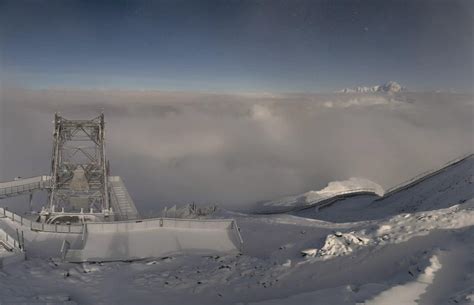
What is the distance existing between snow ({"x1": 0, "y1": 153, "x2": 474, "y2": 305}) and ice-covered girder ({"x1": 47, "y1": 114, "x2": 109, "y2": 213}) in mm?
9012

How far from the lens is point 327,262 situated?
57.4 feet

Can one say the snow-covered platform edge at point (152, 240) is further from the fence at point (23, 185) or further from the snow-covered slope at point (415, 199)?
the snow-covered slope at point (415, 199)

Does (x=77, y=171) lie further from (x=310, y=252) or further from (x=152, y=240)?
(x=310, y=252)

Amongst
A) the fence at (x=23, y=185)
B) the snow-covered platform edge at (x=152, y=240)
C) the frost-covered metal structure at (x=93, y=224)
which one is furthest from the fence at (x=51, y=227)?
the fence at (x=23, y=185)

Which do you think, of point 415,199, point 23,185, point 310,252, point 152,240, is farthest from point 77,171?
point 415,199

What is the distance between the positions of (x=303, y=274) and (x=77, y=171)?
21.4 meters

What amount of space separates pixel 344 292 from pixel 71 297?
1020cm

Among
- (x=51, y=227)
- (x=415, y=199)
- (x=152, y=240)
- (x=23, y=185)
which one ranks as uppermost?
(x=23, y=185)

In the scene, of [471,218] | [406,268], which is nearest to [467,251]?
[406,268]

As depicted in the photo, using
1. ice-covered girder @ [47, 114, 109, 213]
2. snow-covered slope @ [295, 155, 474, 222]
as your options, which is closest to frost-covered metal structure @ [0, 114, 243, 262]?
ice-covered girder @ [47, 114, 109, 213]

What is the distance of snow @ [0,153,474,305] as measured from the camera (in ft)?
44.0

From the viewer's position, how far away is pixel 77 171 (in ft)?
104

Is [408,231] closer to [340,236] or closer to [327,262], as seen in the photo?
[340,236]

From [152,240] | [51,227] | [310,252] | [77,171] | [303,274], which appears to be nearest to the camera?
[303,274]
